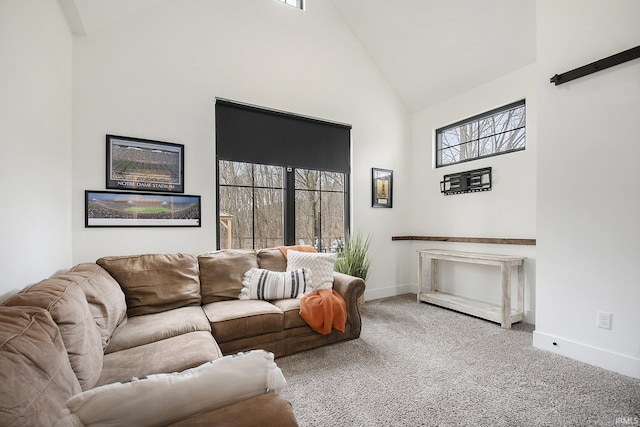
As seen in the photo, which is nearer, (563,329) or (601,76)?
(601,76)

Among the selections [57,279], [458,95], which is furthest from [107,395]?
[458,95]

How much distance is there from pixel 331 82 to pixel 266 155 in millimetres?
1362

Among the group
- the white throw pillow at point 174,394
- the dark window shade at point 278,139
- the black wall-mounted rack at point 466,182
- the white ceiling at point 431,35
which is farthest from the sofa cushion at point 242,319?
the black wall-mounted rack at point 466,182

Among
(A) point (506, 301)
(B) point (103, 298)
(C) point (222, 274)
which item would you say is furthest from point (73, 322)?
(A) point (506, 301)

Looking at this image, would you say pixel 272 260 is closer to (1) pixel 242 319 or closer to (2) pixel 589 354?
(1) pixel 242 319

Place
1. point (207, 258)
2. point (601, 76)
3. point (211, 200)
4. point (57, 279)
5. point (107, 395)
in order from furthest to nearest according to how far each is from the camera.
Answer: point (211, 200) → point (207, 258) → point (601, 76) → point (57, 279) → point (107, 395)

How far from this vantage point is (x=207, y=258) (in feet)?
8.62

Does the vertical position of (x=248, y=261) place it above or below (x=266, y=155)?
below

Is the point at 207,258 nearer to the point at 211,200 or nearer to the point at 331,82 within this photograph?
the point at 211,200

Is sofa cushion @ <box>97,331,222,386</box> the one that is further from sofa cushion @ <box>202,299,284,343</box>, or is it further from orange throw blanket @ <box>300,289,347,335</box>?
orange throw blanket @ <box>300,289,347,335</box>

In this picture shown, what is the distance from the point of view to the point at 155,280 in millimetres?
2256

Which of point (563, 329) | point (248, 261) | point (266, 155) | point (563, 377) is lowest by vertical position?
point (563, 377)

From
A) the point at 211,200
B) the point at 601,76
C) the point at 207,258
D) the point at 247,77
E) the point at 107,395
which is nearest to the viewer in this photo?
the point at 107,395

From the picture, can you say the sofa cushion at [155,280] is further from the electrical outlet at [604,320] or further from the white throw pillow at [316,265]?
the electrical outlet at [604,320]
